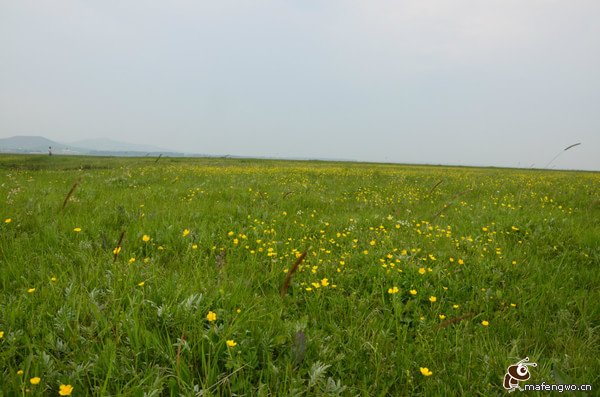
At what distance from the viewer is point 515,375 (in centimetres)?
176

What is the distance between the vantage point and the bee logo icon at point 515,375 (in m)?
1.70

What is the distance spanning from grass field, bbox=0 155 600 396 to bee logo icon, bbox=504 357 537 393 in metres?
0.05

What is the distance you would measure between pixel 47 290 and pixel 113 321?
87 centimetres

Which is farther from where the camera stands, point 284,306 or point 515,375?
point 284,306

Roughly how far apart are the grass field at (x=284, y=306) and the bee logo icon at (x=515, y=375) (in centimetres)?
5

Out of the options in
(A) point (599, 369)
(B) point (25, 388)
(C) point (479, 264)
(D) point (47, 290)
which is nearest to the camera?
(B) point (25, 388)

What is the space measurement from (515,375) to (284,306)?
185 cm

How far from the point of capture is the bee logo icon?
1704 millimetres

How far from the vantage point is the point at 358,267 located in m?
3.38

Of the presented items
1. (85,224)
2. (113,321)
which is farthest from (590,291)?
(85,224)

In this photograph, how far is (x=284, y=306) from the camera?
250cm

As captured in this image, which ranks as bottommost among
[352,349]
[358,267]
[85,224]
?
[352,349]

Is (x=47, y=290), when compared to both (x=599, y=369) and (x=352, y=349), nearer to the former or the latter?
(x=352, y=349)

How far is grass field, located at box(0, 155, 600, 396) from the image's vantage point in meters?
1.67
